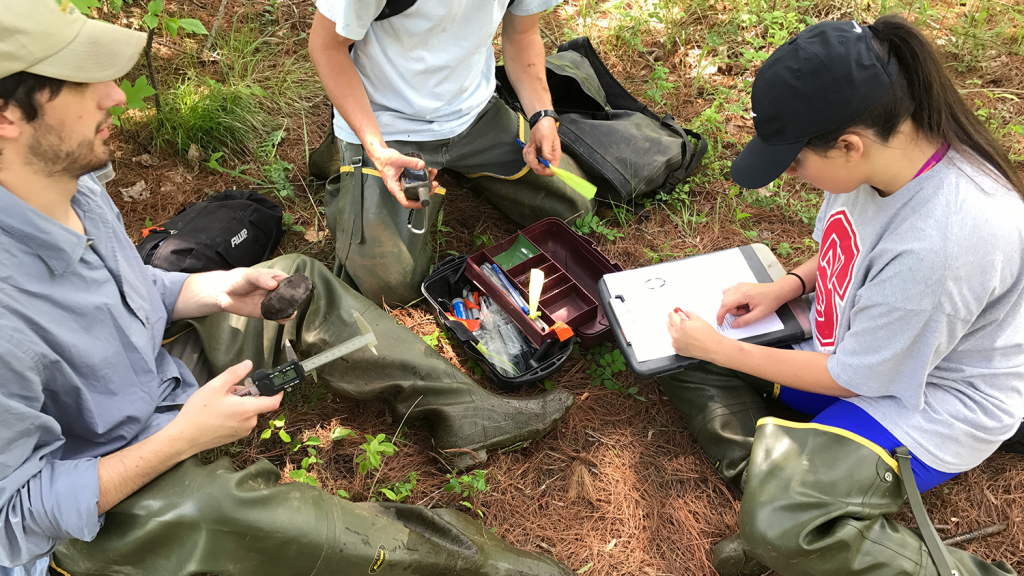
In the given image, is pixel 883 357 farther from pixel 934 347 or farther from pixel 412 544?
pixel 412 544

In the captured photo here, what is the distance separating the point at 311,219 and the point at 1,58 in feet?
6.49

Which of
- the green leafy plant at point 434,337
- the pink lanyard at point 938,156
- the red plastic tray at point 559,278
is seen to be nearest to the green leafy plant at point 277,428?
the green leafy plant at point 434,337

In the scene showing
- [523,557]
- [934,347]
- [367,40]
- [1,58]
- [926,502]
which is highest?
[1,58]

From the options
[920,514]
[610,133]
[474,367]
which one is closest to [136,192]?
[474,367]

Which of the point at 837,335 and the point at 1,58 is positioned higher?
the point at 1,58

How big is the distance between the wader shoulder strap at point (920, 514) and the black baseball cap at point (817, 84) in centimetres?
103

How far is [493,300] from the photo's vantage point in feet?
9.80

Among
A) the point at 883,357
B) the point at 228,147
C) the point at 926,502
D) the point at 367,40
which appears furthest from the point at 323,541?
the point at 228,147

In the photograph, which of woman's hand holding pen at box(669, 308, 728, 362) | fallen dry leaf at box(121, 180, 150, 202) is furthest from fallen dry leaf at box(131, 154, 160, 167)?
woman's hand holding pen at box(669, 308, 728, 362)

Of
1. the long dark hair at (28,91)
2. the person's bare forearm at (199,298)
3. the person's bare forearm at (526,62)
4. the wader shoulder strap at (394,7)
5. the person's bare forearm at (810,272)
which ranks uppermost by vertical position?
the long dark hair at (28,91)

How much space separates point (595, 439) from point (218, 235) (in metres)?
1.87

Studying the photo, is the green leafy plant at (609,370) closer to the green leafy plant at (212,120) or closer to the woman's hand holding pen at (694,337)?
the woman's hand holding pen at (694,337)

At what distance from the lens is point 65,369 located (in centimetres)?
167

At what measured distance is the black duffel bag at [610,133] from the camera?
3363mm
